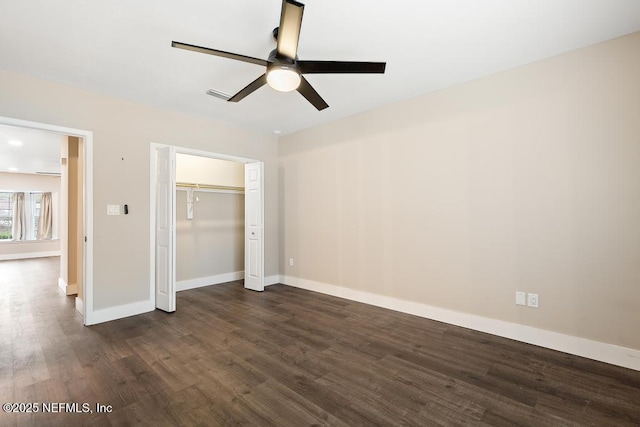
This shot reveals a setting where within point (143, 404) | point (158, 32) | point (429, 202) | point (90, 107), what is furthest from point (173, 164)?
point (429, 202)

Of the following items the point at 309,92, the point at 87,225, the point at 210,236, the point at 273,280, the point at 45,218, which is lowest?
the point at 273,280

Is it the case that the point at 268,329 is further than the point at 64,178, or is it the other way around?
the point at 64,178

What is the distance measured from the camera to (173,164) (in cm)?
382

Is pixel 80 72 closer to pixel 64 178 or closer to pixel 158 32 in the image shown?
pixel 158 32

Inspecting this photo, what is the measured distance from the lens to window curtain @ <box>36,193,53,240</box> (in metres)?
9.30

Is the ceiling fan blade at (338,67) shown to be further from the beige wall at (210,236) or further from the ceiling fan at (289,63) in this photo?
the beige wall at (210,236)

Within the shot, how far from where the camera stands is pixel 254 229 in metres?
4.89

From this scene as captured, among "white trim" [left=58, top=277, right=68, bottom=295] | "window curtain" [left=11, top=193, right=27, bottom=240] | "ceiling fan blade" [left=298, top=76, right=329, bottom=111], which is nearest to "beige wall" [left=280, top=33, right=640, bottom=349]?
"ceiling fan blade" [left=298, top=76, right=329, bottom=111]

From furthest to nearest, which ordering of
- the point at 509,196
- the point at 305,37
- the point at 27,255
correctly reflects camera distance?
the point at 27,255, the point at 509,196, the point at 305,37

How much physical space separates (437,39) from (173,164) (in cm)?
331

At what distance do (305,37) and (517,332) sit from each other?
336cm

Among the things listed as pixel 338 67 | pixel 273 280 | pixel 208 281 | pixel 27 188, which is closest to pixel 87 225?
pixel 208 281

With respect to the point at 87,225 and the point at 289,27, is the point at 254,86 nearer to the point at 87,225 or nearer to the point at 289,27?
the point at 289,27

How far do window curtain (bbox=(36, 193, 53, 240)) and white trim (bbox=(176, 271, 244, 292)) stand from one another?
26.0 ft
